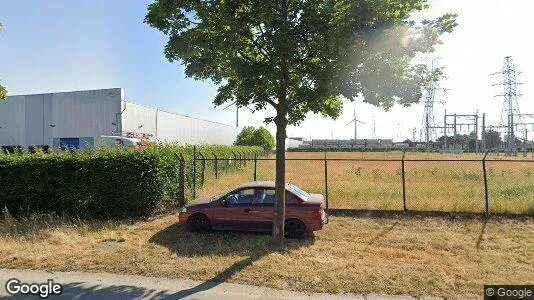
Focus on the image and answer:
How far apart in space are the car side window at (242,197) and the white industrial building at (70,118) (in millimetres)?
18983

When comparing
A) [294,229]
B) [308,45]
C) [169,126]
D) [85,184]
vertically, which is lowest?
[294,229]

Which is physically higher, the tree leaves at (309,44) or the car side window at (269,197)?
the tree leaves at (309,44)

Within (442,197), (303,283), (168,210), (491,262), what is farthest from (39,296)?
(442,197)

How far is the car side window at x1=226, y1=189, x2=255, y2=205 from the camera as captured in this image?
28.7 feet

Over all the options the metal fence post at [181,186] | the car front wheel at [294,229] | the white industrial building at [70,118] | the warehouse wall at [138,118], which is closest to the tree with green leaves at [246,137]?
the white industrial building at [70,118]

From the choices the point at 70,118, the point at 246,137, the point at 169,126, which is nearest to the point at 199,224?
the point at 70,118

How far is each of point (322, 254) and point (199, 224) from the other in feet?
10.6

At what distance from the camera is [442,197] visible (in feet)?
38.3

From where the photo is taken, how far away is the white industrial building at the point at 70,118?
85.7 feet

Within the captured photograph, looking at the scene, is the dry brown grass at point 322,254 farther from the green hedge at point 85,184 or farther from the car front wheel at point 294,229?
the green hedge at point 85,184

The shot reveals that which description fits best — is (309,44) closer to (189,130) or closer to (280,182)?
(280,182)

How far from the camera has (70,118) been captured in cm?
2784

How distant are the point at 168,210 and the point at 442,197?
8.82 meters

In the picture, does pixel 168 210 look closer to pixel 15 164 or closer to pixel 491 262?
pixel 15 164
